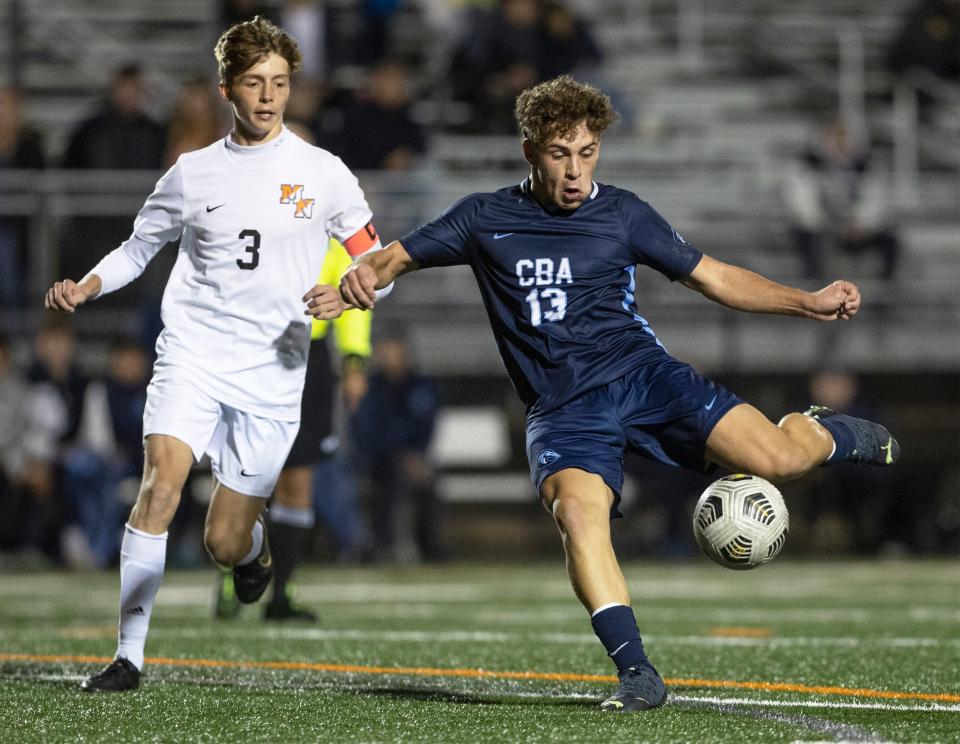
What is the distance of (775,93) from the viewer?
18984 mm

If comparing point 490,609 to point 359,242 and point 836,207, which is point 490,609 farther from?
point 836,207

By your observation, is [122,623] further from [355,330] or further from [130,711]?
[355,330]

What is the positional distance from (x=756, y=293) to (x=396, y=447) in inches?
339

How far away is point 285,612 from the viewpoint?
8.62 meters

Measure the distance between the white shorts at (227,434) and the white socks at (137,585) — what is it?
0.36 m

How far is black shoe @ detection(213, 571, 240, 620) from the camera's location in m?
8.61

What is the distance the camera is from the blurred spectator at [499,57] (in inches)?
617

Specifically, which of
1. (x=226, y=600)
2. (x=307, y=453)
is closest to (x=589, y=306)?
(x=307, y=453)

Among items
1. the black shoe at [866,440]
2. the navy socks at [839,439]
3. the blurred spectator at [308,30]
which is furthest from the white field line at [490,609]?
the blurred spectator at [308,30]

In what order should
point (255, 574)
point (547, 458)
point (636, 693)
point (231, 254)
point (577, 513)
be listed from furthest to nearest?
point (255, 574)
point (231, 254)
point (547, 458)
point (577, 513)
point (636, 693)

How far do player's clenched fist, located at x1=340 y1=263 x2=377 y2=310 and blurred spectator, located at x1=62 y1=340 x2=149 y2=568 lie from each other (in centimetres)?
810

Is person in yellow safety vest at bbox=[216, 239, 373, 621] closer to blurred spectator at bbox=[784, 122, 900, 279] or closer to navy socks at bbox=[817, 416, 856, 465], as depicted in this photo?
navy socks at bbox=[817, 416, 856, 465]

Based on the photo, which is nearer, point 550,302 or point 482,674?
point 550,302

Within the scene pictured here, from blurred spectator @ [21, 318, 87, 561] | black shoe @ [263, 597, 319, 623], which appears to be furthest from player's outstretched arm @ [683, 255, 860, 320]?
blurred spectator @ [21, 318, 87, 561]
